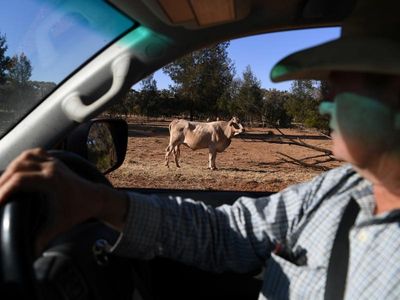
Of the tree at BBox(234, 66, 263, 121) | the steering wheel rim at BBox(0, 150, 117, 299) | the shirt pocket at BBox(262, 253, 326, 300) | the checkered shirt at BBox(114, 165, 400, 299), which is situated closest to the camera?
the steering wheel rim at BBox(0, 150, 117, 299)

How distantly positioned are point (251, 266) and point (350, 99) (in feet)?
2.38

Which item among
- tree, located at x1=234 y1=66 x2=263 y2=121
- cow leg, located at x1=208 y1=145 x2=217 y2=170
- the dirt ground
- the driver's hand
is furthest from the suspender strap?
tree, located at x1=234 y1=66 x2=263 y2=121

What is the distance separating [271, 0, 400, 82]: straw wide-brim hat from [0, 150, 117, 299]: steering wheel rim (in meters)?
0.74

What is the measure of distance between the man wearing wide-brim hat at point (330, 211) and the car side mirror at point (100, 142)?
60 centimetres

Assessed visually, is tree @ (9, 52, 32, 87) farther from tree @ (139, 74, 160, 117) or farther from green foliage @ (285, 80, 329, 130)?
tree @ (139, 74, 160, 117)

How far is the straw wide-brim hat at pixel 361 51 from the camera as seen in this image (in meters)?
1.22

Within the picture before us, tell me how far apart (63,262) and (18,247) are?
15.4 inches

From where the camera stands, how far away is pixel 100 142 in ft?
7.64

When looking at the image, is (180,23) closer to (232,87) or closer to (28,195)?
(28,195)

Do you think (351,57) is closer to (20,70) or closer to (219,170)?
(20,70)

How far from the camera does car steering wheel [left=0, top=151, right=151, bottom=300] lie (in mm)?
854

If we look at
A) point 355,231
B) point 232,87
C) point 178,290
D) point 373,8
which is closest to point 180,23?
point 373,8

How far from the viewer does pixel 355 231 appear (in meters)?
1.41

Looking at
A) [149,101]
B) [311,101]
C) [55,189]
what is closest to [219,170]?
[311,101]
